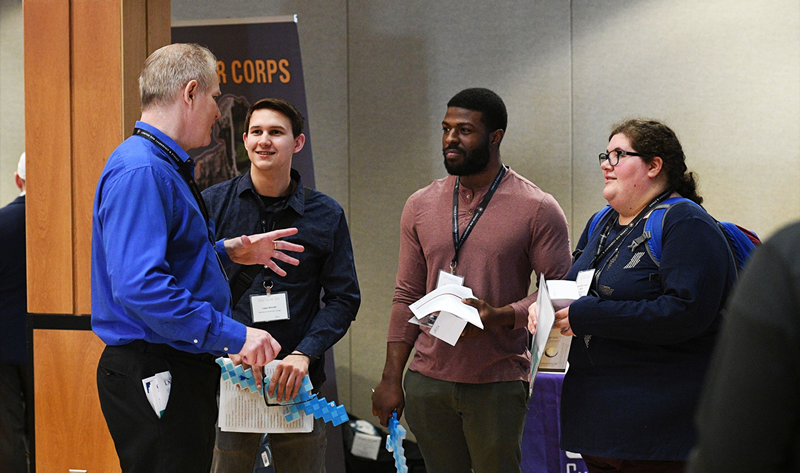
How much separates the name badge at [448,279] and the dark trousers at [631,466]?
75cm

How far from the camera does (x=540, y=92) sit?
4.46 metres

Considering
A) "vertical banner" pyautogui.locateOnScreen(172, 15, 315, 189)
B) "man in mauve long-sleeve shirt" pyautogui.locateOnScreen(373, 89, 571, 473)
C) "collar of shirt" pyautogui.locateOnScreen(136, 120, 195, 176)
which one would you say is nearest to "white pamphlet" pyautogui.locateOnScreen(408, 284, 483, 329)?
"man in mauve long-sleeve shirt" pyautogui.locateOnScreen(373, 89, 571, 473)

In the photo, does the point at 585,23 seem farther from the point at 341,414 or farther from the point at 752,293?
the point at 752,293

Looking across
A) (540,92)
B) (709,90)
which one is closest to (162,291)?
(540,92)

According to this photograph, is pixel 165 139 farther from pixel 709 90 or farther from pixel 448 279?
pixel 709 90

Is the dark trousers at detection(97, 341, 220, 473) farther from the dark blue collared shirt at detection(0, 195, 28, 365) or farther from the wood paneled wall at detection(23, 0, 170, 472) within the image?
the dark blue collared shirt at detection(0, 195, 28, 365)

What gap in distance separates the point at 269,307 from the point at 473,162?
93cm

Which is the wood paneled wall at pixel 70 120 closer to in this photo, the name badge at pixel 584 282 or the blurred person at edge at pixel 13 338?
the blurred person at edge at pixel 13 338

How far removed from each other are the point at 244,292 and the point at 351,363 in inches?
91.9

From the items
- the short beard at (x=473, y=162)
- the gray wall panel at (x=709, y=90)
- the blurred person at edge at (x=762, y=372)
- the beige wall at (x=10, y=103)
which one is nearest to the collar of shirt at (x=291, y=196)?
the short beard at (x=473, y=162)

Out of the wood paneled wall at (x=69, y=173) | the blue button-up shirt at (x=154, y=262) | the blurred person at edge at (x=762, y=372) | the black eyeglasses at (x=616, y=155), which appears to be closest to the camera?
the blurred person at edge at (x=762, y=372)

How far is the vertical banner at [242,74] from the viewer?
4.10m

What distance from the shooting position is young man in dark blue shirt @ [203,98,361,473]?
8.14 feet

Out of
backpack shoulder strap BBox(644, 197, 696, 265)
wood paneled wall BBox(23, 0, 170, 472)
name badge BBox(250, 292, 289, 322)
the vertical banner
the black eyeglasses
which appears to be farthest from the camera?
the vertical banner
